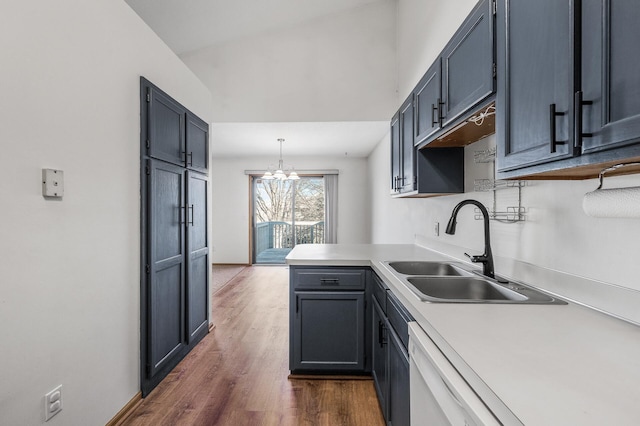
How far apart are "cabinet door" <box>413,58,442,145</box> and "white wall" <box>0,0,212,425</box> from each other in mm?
1839

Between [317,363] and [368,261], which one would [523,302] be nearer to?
[368,261]

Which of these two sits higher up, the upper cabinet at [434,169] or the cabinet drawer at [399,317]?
the upper cabinet at [434,169]

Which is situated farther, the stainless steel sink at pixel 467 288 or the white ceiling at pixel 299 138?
the white ceiling at pixel 299 138

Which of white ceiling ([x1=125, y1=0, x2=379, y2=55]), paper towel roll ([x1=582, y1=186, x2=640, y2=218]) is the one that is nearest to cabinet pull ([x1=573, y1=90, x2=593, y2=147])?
paper towel roll ([x1=582, y1=186, x2=640, y2=218])

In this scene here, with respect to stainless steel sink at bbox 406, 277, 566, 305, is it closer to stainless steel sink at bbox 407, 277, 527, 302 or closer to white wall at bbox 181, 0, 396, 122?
stainless steel sink at bbox 407, 277, 527, 302

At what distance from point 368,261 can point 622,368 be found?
5.13 ft

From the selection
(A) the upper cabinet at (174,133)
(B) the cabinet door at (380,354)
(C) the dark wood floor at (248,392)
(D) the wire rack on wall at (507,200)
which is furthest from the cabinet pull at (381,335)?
(A) the upper cabinet at (174,133)

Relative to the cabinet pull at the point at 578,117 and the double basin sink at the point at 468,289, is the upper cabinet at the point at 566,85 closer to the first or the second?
the cabinet pull at the point at 578,117

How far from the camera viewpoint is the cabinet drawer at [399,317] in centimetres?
134

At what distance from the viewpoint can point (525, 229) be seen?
152cm

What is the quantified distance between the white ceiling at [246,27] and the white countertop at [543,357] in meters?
3.36

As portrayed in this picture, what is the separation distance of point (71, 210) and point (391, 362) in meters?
1.75

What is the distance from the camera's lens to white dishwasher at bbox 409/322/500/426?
0.68 meters

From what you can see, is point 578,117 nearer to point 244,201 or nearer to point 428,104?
point 428,104
